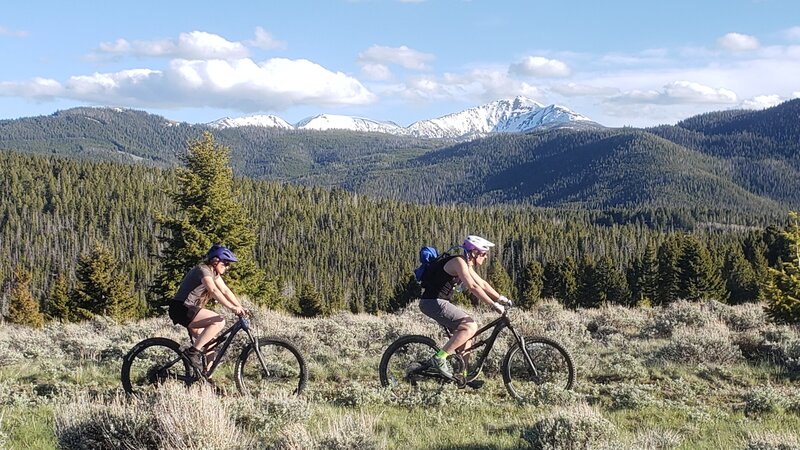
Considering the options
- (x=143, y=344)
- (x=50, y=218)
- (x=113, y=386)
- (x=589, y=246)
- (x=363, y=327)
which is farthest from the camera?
(x=50, y=218)

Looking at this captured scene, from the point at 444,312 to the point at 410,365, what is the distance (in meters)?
1.03

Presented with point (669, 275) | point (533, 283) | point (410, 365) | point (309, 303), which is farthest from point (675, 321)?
point (533, 283)

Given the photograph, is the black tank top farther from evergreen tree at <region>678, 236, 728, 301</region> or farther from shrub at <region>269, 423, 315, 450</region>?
evergreen tree at <region>678, 236, 728, 301</region>

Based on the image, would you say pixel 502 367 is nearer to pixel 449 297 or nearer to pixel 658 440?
pixel 449 297

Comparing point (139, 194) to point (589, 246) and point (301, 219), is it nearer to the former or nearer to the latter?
point (301, 219)

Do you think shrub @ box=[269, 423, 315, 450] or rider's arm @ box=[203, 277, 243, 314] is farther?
rider's arm @ box=[203, 277, 243, 314]

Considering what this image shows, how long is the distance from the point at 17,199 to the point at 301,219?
70.3 metres

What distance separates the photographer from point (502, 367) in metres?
8.42

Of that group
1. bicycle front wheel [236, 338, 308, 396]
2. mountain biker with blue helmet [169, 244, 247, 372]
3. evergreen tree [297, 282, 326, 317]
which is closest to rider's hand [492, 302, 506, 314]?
bicycle front wheel [236, 338, 308, 396]

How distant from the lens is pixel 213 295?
806 cm

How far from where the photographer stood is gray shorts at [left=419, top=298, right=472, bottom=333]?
8.26 metres

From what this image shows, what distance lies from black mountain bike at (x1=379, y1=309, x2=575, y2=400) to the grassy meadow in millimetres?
308

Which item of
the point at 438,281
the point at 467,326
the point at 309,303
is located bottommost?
the point at 309,303

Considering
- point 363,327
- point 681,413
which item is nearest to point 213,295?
point 681,413
